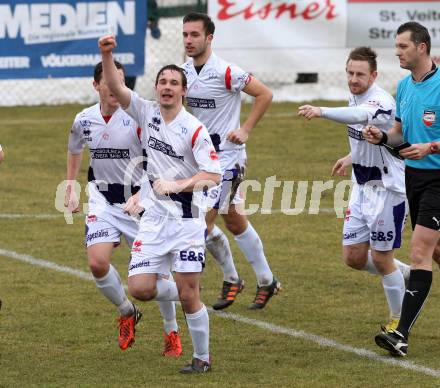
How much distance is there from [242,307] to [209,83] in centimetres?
197

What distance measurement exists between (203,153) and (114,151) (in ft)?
4.15

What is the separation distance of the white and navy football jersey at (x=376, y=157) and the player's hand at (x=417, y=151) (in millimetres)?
814

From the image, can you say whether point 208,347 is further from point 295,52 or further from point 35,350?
point 295,52

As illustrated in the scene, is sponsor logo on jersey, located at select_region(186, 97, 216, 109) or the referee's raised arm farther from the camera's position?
sponsor logo on jersey, located at select_region(186, 97, 216, 109)

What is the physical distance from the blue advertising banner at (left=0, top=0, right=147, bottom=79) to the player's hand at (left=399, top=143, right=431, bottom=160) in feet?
35.5

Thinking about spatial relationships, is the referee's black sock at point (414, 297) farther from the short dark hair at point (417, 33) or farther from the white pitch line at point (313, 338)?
the short dark hair at point (417, 33)

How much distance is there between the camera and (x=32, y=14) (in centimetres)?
1873

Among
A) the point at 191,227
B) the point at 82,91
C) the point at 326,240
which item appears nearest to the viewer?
the point at 191,227

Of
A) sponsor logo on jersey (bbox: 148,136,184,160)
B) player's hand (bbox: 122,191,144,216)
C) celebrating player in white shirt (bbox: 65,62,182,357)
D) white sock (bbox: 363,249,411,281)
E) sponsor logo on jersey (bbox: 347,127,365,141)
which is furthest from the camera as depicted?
white sock (bbox: 363,249,411,281)

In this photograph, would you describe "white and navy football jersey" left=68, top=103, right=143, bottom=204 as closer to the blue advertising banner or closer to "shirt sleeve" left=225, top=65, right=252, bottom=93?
"shirt sleeve" left=225, top=65, right=252, bottom=93

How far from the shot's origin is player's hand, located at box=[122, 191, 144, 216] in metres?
8.85

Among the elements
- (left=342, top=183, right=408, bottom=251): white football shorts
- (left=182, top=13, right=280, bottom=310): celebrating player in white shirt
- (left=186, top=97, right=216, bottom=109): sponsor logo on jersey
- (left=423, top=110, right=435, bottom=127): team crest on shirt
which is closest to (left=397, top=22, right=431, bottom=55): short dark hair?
(left=423, top=110, right=435, bottom=127): team crest on shirt

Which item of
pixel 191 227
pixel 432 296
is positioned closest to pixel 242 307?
pixel 432 296

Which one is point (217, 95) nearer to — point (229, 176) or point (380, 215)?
point (229, 176)
